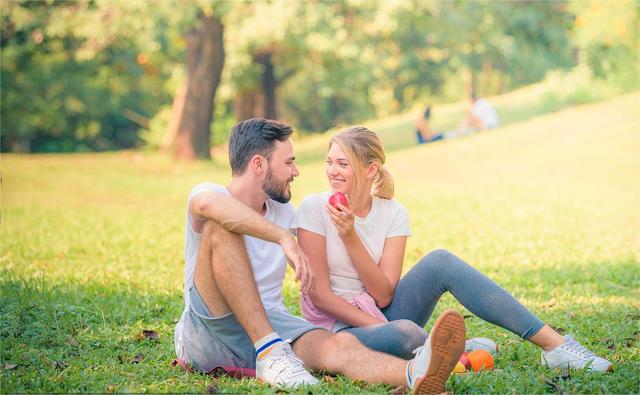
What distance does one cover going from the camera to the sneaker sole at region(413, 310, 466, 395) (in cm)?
361

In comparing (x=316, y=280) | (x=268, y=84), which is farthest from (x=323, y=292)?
(x=268, y=84)

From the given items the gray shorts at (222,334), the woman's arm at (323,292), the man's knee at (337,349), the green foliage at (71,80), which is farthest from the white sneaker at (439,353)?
the green foliage at (71,80)

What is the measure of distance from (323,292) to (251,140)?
2.83 ft

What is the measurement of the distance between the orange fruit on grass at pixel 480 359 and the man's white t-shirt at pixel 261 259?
1.05 metres

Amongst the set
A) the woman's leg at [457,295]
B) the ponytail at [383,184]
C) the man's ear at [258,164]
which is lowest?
Result: the woman's leg at [457,295]

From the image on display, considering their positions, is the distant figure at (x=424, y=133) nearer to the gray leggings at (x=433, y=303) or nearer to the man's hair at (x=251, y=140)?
the gray leggings at (x=433, y=303)

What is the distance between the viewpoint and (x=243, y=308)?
4.06 metres

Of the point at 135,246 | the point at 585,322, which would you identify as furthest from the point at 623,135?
the point at 585,322

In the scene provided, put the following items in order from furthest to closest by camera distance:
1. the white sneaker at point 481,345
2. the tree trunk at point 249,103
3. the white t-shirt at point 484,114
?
the tree trunk at point 249,103 < the white t-shirt at point 484,114 < the white sneaker at point 481,345

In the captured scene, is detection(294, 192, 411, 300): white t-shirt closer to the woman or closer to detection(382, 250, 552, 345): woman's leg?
the woman

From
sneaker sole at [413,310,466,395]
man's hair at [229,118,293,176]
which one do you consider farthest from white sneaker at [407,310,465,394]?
man's hair at [229,118,293,176]

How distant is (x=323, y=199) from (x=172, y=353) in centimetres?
135

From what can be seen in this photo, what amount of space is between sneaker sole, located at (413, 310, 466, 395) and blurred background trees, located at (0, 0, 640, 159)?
1641 cm

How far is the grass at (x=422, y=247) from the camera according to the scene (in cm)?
450
